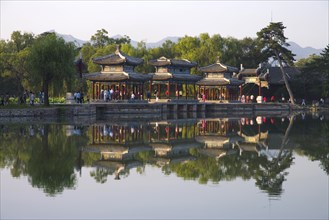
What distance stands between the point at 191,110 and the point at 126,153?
126 ft

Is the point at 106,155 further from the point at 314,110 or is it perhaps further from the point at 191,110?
the point at 314,110

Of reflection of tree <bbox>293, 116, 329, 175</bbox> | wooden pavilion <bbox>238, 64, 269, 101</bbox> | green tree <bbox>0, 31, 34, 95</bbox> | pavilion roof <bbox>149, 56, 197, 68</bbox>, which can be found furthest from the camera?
wooden pavilion <bbox>238, 64, 269, 101</bbox>

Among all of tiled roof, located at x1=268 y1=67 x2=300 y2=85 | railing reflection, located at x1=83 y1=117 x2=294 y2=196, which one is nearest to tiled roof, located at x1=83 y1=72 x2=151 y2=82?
railing reflection, located at x1=83 y1=117 x2=294 y2=196

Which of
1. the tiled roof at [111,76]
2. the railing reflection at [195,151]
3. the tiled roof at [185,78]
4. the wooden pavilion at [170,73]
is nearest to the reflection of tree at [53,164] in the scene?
the railing reflection at [195,151]

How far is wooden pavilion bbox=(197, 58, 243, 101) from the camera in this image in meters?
66.6

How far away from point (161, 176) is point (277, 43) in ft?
177

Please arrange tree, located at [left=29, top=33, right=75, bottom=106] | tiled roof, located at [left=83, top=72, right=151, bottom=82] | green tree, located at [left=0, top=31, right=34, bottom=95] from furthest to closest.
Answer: green tree, located at [left=0, top=31, right=34, bottom=95] < tiled roof, located at [left=83, top=72, right=151, bottom=82] < tree, located at [left=29, top=33, right=75, bottom=106]

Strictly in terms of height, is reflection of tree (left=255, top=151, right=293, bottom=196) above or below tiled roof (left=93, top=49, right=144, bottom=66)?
below

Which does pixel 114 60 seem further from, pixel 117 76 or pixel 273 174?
pixel 273 174

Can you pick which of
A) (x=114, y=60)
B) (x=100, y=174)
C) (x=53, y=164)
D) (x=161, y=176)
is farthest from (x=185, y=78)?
(x=161, y=176)

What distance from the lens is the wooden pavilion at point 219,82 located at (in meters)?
66.6

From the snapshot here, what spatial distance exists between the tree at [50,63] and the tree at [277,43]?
30.3 m

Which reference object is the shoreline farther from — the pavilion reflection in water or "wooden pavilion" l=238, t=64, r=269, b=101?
the pavilion reflection in water

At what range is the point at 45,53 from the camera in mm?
45750
